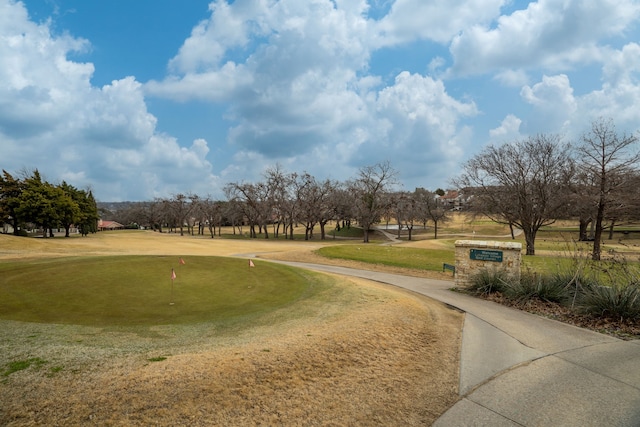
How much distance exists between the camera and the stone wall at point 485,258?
48.5 feet

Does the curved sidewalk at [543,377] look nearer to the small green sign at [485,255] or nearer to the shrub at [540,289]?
the shrub at [540,289]

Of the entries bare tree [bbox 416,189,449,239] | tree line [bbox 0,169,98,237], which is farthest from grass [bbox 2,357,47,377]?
bare tree [bbox 416,189,449,239]

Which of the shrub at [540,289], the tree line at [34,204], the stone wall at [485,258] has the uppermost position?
the tree line at [34,204]

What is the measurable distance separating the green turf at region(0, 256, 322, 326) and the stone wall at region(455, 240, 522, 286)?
22.1 feet

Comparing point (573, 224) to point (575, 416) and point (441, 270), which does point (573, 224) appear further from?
point (575, 416)

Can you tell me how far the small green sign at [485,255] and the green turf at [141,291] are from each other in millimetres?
7209

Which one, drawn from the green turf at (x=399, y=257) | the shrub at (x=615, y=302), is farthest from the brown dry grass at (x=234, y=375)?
the green turf at (x=399, y=257)

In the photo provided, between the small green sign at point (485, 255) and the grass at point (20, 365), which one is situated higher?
the small green sign at point (485, 255)

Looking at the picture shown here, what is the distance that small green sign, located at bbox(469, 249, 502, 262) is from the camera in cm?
1510

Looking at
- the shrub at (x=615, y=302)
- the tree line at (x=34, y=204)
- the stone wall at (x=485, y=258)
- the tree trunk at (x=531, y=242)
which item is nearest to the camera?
the shrub at (x=615, y=302)

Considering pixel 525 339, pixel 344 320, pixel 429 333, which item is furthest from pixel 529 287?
pixel 344 320

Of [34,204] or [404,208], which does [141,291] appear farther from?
[404,208]

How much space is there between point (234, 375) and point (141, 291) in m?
8.74

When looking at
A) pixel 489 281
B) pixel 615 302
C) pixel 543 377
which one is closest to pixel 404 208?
pixel 489 281
